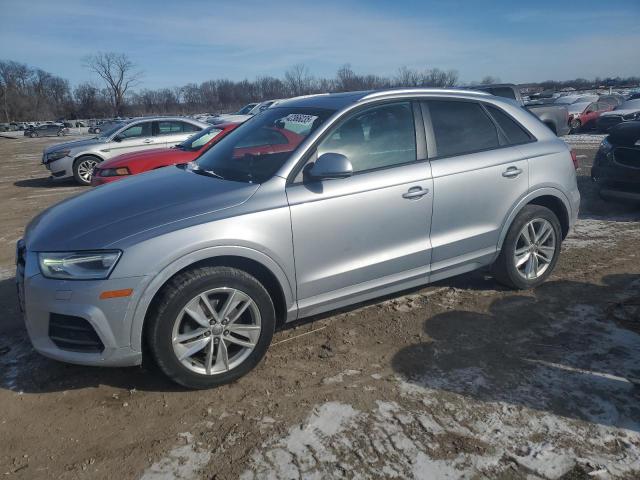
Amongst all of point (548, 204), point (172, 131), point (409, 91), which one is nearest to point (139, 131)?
point (172, 131)

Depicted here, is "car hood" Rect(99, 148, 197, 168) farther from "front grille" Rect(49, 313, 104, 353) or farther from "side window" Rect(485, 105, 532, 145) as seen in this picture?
"front grille" Rect(49, 313, 104, 353)

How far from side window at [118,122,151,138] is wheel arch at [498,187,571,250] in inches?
382

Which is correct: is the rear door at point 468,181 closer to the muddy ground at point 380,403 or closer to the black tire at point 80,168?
the muddy ground at point 380,403

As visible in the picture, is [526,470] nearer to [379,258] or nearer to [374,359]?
[374,359]

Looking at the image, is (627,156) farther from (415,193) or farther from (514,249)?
(415,193)

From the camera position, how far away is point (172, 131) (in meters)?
12.0

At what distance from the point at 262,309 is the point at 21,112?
10173 centimetres

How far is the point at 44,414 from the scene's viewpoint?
2.94 meters

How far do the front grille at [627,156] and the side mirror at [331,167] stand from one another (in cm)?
520

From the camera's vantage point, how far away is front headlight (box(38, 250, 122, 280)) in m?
2.78

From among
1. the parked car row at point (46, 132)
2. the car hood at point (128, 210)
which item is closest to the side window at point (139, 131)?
the car hood at point (128, 210)

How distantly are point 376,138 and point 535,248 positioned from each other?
6.19 ft

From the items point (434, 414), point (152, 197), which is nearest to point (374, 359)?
point (434, 414)

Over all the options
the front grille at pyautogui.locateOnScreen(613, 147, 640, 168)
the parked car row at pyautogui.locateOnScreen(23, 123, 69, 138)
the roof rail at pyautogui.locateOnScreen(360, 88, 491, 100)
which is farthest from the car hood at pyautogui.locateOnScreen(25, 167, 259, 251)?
the parked car row at pyautogui.locateOnScreen(23, 123, 69, 138)
